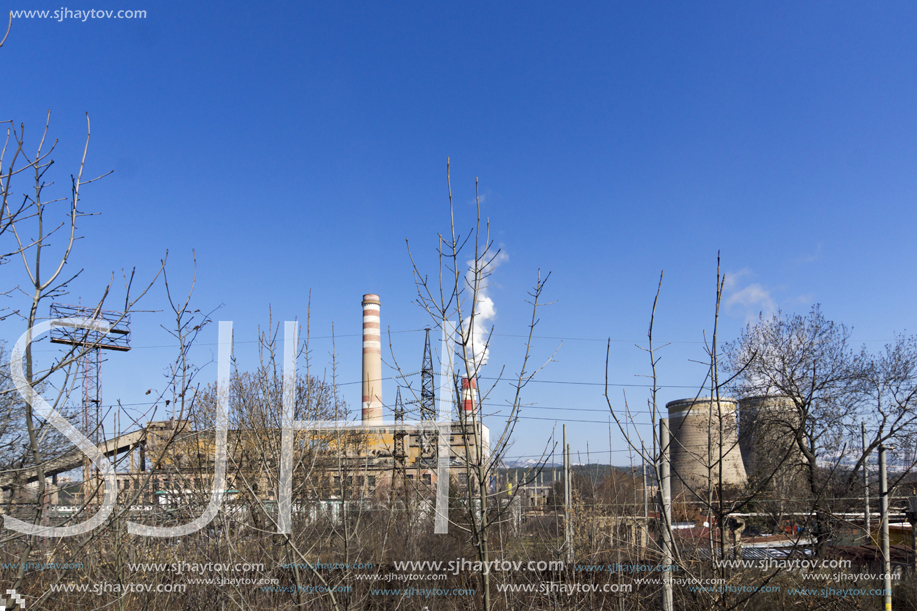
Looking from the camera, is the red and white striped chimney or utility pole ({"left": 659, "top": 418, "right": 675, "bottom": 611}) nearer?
utility pole ({"left": 659, "top": 418, "right": 675, "bottom": 611})

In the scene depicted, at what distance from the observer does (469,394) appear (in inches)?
111

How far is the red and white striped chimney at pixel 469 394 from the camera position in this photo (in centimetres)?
275

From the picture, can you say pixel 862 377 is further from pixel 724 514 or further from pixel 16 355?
pixel 16 355

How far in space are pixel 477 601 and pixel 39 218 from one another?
683cm

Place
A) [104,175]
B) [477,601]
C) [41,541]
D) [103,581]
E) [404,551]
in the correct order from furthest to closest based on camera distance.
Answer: [404,551] < [477,601] < [41,541] < [103,581] < [104,175]

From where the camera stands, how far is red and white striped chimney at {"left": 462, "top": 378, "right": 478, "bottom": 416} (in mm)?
2748

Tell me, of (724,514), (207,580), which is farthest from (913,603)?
(207,580)

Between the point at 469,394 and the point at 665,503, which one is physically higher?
the point at 469,394

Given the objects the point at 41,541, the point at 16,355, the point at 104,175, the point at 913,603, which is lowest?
the point at 913,603

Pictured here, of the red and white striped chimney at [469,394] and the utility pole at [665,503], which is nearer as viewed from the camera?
the utility pole at [665,503]

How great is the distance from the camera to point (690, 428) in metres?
23.7

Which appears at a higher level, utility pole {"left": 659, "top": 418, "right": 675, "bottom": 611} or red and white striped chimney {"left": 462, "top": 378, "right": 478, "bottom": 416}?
red and white striped chimney {"left": 462, "top": 378, "right": 478, "bottom": 416}

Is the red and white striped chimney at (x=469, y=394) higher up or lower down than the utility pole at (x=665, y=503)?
higher up

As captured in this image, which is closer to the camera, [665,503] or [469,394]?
[665,503]
